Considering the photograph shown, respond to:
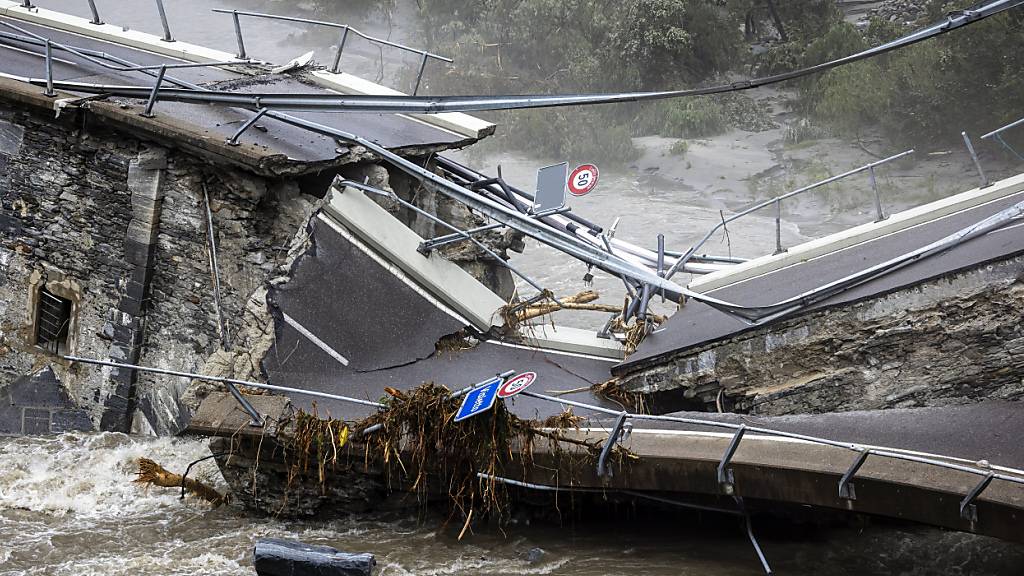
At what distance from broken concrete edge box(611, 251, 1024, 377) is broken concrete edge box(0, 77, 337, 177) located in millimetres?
3151

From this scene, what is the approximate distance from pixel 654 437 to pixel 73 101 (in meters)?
6.24

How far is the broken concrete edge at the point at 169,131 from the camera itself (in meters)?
8.60

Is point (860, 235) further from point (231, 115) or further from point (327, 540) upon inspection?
→ point (231, 115)

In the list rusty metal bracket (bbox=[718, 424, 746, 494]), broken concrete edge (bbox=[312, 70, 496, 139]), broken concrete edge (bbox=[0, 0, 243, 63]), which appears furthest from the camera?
broken concrete edge (bbox=[0, 0, 243, 63])

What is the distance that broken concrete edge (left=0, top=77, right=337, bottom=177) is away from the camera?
339 inches

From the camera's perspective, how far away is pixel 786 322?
24.0 feet

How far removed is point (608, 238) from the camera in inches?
370

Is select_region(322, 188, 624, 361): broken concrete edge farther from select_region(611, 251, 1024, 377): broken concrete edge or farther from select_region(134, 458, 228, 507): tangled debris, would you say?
select_region(134, 458, 228, 507): tangled debris

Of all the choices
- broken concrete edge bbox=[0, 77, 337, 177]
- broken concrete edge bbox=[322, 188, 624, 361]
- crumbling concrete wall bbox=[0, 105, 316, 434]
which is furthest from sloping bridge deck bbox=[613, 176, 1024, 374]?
crumbling concrete wall bbox=[0, 105, 316, 434]

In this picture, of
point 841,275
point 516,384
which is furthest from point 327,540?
point 841,275

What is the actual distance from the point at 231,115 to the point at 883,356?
6298 mm

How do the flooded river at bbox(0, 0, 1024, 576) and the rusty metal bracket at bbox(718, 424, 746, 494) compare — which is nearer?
the rusty metal bracket at bbox(718, 424, 746, 494)

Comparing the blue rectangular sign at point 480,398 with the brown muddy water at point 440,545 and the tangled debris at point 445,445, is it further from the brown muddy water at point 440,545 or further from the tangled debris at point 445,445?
the brown muddy water at point 440,545

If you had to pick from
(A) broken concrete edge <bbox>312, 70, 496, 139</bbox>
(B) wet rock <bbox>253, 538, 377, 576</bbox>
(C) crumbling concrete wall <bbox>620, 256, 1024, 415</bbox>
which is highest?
(A) broken concrete edge <bbox>312, 70, 496, 139</bbox>
